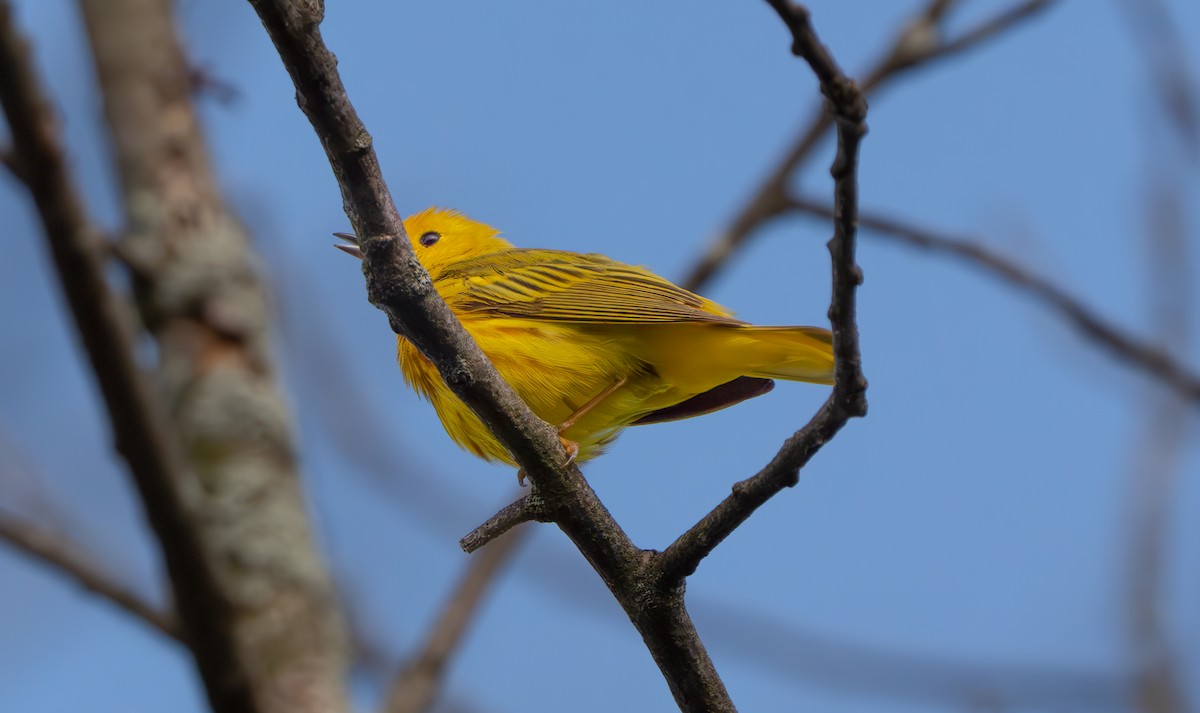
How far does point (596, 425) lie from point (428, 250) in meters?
1.76

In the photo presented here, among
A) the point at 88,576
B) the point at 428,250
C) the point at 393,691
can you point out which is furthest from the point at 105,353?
the point at 428,250

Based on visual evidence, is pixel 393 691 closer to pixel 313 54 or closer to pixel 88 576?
pixel 88 576

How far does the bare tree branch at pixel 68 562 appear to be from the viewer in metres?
3.65

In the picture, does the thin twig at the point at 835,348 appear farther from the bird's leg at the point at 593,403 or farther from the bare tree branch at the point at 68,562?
the bare tree branch at the point at 68,562

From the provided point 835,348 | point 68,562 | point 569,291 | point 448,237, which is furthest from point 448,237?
point 835,348

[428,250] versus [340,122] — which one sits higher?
[428,250]

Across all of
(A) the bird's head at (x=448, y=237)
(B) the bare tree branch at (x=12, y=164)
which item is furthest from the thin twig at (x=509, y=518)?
(A) the bird's head at (x=448, y=237)

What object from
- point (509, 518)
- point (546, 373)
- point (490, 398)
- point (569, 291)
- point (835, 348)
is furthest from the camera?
point (569, 291)

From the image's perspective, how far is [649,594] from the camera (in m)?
3.05

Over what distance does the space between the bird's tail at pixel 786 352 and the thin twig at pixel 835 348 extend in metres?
1.33

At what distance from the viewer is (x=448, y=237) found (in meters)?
6.16

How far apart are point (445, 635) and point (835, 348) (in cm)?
337

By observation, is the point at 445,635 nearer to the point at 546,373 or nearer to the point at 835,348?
the point at 546,373

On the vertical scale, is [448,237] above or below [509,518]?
above
